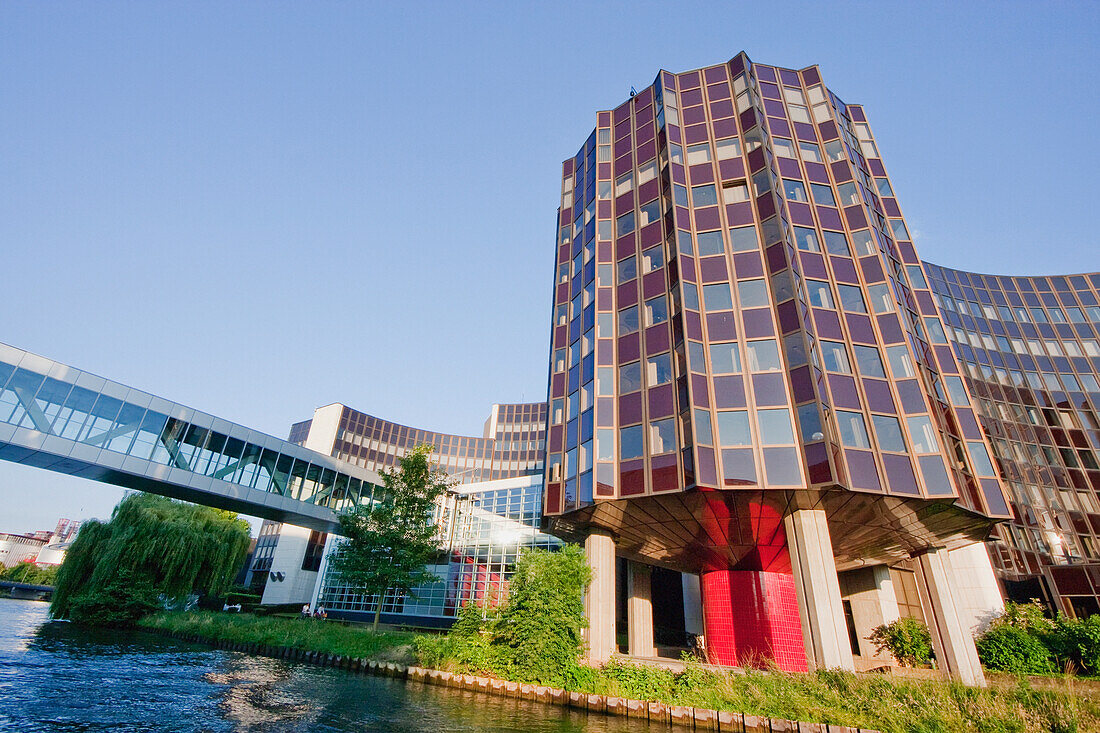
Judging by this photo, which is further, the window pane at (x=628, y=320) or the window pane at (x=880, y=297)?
the window pane at (x=628, y=320)

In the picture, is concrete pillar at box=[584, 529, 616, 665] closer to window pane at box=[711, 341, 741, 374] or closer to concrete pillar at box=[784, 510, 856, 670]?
concrete pillar at box=[784, 510, 856, 670]

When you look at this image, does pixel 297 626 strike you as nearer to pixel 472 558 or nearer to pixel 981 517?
pixel 472 558

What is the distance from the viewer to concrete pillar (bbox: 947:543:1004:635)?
116 ft

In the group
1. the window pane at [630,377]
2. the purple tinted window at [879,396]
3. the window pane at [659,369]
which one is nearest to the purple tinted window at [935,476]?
the purple tinted window at [879,396]

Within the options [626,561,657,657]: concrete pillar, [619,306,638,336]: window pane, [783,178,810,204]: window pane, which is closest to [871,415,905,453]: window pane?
[619,306,638,336]: window pane

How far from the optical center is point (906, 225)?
31953 mm

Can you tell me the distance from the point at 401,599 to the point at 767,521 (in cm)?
4247

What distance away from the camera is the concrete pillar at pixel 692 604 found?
4159 centimetres

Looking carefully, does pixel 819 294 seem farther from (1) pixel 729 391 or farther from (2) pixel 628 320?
(2) pixel 628 320

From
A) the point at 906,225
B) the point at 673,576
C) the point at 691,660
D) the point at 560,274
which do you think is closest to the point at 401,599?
the point at 673,576

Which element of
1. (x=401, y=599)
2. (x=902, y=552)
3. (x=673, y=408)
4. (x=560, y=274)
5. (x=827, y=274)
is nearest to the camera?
(x=673, y=408)

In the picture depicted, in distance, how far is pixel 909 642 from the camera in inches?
1072

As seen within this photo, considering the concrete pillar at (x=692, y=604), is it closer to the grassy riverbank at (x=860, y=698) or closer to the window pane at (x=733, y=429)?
the grassy riverbank at (x=860, y=698)

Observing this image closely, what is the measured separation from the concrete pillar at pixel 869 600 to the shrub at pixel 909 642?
15.6 ft
